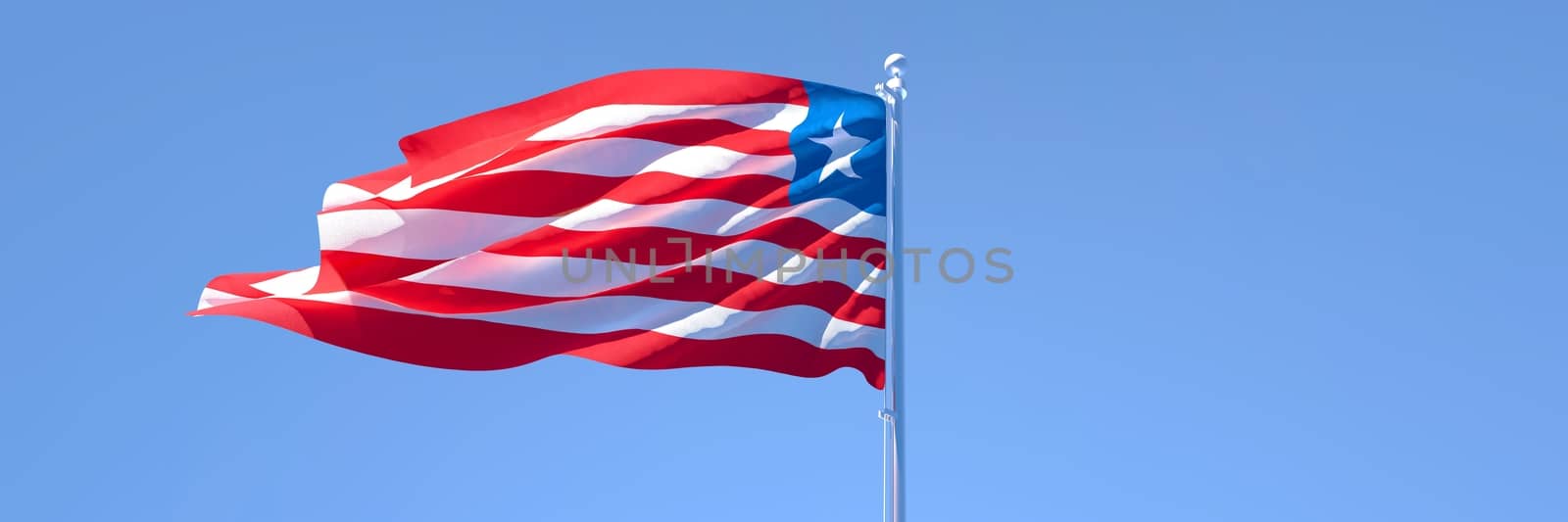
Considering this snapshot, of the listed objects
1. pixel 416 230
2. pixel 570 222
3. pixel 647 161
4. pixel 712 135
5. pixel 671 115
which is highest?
pixel 671 115

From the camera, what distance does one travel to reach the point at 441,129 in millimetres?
12430

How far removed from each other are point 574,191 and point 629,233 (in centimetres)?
61

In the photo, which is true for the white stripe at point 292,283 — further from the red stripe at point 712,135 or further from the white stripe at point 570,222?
the red stripe at point 712,135

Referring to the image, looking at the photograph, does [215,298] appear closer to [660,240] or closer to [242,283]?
[242,283]

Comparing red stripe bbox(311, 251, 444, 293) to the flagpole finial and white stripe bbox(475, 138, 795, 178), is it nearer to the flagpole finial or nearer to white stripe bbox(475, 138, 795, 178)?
white stripe bbox(475, 138, 795, 178)

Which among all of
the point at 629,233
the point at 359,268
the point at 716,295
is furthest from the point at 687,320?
the point at 359,268

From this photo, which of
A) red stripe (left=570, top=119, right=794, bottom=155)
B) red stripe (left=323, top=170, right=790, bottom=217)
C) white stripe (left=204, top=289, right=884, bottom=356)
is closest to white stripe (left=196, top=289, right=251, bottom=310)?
white stripe (left=204, top=289, right=884, bottom=356)

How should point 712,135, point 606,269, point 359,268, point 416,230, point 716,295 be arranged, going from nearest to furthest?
point 359,268, point 416,230, point 716,295, point 606,269, point 712,135

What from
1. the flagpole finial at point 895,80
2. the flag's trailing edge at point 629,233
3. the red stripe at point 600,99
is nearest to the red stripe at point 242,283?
the flag's trailing edge at point 629,233

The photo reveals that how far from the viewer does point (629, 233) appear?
1232 cm

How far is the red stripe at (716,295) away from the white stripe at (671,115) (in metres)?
1.34

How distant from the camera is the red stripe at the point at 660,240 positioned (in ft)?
40.3

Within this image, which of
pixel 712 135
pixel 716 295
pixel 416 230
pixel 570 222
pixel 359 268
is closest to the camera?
pixel 359 268

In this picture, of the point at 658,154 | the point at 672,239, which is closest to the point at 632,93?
the point at 658,154
